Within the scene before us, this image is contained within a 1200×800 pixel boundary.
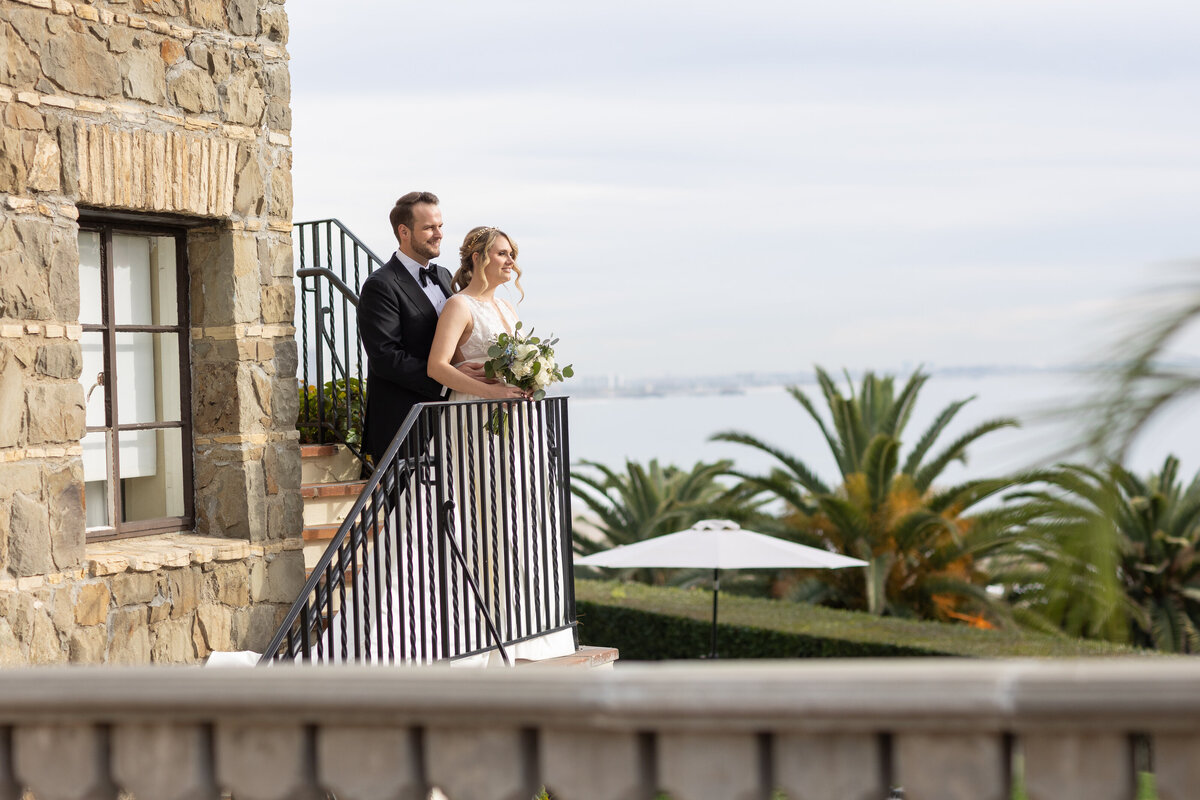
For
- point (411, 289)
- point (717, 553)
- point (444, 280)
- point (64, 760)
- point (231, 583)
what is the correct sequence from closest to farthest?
1. point (64, 760)
2. point (231, 583)
3. point (411, 289)
4. point (444, 280)
5. point (717, 553)

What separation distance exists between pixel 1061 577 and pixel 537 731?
0.78 meters

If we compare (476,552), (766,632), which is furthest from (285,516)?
(766,632)

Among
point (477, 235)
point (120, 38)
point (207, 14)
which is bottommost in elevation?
point (477, 235)

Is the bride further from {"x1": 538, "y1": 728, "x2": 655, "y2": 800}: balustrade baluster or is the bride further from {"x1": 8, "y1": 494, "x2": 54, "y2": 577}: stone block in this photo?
{"x1": 538, "y1": 728, "x2": 655, "y2": 800}: balustrade baluster

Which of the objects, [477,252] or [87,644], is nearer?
[87,644]

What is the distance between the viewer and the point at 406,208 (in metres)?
6.73

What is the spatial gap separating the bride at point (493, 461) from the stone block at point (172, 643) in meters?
1.32

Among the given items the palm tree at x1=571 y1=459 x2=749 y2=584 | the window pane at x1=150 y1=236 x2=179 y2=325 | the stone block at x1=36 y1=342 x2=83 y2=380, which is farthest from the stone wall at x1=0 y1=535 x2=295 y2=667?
the palm tree at x1=571 y1=459 x2=749 y2=584

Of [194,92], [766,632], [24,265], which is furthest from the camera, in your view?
[766,632]

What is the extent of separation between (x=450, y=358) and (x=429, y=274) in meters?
0.73

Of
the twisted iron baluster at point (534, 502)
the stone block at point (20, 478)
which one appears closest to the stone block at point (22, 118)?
the stone block at point (20, 478)

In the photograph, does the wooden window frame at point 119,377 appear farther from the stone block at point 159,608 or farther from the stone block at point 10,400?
the stone block at point 10,400

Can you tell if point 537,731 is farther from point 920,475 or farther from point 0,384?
point 920,475

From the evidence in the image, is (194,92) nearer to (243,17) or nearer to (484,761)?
(243,17)
